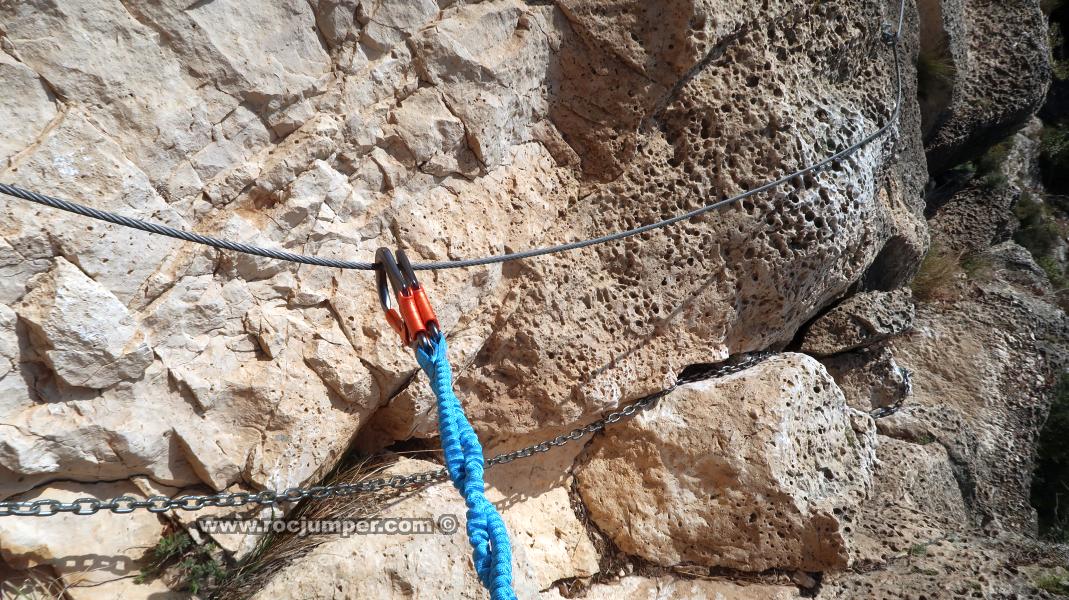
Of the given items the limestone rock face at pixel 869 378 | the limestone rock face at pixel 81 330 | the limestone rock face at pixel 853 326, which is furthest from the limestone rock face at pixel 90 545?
the limestone rock face at pixel 869 378

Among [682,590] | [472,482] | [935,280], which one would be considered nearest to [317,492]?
[472,482]

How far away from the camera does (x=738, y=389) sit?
9.89ft

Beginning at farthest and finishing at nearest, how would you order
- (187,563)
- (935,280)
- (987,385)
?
(935,280), (987,385), (187,563)

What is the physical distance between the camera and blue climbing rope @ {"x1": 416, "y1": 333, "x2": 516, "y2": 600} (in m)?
1.55

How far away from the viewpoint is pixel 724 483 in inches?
113

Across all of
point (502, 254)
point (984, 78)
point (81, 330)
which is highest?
point (984, 78)

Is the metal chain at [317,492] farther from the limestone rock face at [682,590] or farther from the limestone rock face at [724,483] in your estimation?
the limestone rock face at [682,590]

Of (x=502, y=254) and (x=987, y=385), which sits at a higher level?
(x=502, y=254)

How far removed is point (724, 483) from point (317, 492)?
173 centimetres

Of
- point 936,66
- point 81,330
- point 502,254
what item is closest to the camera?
point 81,330

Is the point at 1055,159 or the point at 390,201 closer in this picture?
the point at 390,201

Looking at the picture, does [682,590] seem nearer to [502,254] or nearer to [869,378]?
[502,254]

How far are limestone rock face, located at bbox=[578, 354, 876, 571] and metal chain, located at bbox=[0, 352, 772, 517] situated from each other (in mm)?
91

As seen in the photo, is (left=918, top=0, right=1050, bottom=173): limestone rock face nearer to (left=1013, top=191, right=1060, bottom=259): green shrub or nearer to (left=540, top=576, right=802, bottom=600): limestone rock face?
(left=1013, top=191, right=1060, bottom=259): green shrub
